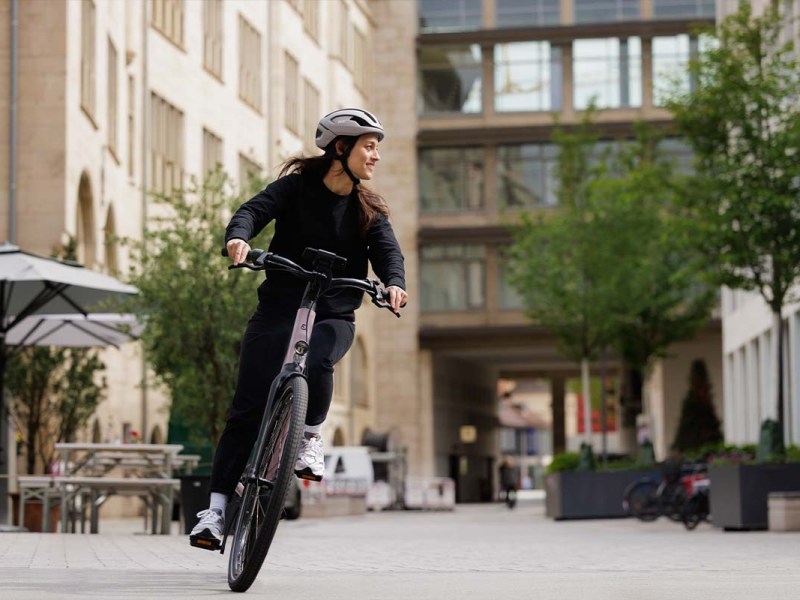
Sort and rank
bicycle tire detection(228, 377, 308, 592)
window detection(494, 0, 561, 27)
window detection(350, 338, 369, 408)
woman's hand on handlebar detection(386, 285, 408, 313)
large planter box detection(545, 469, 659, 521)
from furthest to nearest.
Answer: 1. window detection(494, 0, 561, 27)
2. window detection(350, 338, 369, 408)
3. large planter box detection(545, 469, 659, 521)
4. woman's hand on handlebar detection(386, 285, 408, 313)
5. bicycle tire detection(228, 377, 308, 592)

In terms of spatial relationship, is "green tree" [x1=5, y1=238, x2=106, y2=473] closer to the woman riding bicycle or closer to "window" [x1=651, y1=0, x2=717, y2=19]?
the woman riding bicycle

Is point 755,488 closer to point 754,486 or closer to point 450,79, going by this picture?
point 754,486

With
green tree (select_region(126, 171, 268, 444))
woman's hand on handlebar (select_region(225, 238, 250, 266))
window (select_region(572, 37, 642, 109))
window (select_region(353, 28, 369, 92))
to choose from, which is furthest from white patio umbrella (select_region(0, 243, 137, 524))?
window (select_region(572, 37, 642, 109))

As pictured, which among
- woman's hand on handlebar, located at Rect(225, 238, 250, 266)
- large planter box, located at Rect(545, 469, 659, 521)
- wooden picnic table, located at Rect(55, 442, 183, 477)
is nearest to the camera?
woman's hand on handlebar, located at Rect(225, 238, 250, 266)

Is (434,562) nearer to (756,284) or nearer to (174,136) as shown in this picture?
Answer: (756,284)

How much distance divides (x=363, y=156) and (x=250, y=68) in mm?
32455

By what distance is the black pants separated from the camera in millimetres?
7453

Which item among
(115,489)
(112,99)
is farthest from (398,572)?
(112,99)

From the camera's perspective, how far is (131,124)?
35156 millimetres

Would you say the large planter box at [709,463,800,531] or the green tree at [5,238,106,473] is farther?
the green tree at [5,238,106,473]

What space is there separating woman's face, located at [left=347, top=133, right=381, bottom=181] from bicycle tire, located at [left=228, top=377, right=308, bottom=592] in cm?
108

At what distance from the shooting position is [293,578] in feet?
27.4

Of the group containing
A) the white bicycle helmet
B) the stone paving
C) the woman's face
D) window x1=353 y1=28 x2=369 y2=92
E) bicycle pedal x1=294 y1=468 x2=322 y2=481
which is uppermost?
window x1=353 y1=28 x2=369 y2=92

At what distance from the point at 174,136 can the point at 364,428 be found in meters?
22.0
